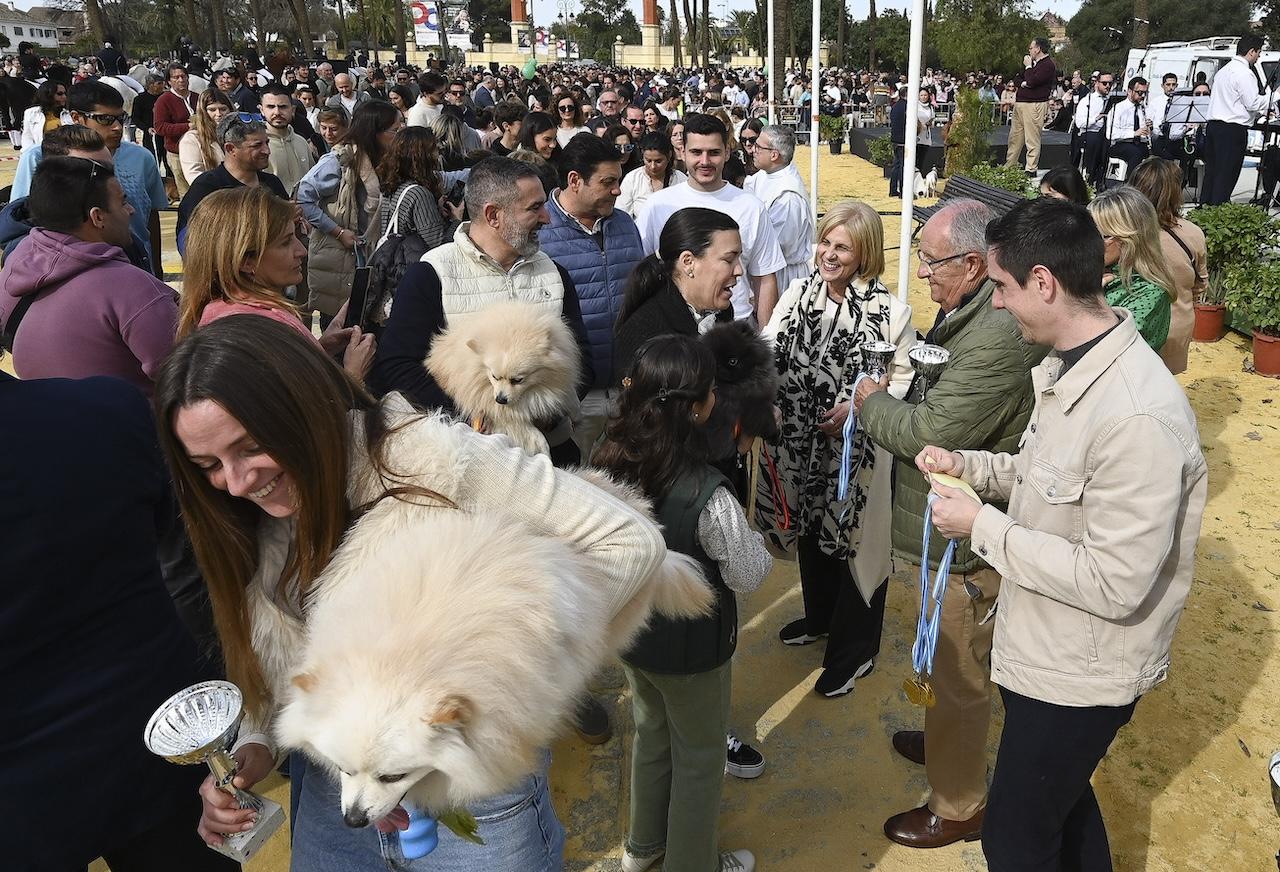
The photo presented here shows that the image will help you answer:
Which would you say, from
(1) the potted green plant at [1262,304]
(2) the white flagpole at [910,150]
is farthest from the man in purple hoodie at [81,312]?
(1) the potted green plant at [1262,304]

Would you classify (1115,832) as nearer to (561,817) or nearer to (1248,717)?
(1248,717)

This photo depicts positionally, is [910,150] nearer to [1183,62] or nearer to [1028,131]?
[1028,131]

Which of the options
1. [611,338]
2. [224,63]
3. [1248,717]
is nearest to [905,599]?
[1248,717]

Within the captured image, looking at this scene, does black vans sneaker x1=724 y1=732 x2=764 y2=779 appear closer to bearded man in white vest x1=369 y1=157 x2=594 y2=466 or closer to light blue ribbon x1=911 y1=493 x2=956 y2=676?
light blue ribbon x1=911 y1=493 x2=956 y2=676

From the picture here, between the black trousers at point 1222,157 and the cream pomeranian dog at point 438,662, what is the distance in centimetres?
1334

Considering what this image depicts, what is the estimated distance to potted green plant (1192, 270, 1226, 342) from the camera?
8383 millimetres

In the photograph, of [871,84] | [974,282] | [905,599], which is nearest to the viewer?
[974,282]

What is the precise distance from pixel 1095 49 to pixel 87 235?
241 ft

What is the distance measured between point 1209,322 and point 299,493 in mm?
9360

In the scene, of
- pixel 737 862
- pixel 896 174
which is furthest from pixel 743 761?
pixel 896 174

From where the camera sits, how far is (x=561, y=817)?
338cm

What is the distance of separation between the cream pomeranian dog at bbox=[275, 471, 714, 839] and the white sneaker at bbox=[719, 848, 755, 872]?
1907mm

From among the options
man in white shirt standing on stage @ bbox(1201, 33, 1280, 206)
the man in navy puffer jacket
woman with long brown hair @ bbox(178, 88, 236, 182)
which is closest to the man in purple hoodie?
the man in navy puffer jacket

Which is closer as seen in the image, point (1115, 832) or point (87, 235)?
point (1115, 832)
